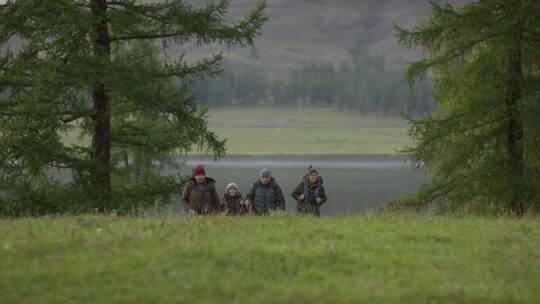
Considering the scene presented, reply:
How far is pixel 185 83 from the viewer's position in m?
19.0

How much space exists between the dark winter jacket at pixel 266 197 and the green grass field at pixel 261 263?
5.61m

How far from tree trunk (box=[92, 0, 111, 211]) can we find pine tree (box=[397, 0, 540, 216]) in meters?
8.26

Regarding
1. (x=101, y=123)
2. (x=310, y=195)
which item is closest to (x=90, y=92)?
(x=101, y=123)

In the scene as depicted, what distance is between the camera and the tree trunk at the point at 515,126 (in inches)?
747

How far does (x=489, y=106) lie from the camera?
19.3 m

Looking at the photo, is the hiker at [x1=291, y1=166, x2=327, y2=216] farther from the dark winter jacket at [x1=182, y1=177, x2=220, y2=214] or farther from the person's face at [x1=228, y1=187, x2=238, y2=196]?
the dark winter jacket at [x1=182, y1=177, x2=220, y2=214]

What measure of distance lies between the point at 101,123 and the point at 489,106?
10.1 m

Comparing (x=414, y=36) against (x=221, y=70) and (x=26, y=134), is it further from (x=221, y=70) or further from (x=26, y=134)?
(x=26, y=134)

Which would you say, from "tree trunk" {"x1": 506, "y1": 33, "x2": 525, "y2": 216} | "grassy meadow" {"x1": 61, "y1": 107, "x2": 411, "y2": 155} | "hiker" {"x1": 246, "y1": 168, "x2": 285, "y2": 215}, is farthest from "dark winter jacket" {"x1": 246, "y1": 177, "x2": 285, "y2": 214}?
"grassy meadow" {"x1": 61, "y1": 107, "x2": 411, "y2": 155}

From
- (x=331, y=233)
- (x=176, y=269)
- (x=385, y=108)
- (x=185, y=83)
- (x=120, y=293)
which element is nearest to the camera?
(x=120, y=293)

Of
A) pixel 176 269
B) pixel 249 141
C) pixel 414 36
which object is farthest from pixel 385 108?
Result: pixel 176 269

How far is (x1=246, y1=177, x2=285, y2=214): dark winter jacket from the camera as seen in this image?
16828mm

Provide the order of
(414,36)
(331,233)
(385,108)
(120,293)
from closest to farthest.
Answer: (120,293)
(331,233)
(414,36)
(385,108)

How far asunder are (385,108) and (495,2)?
177464 mm
